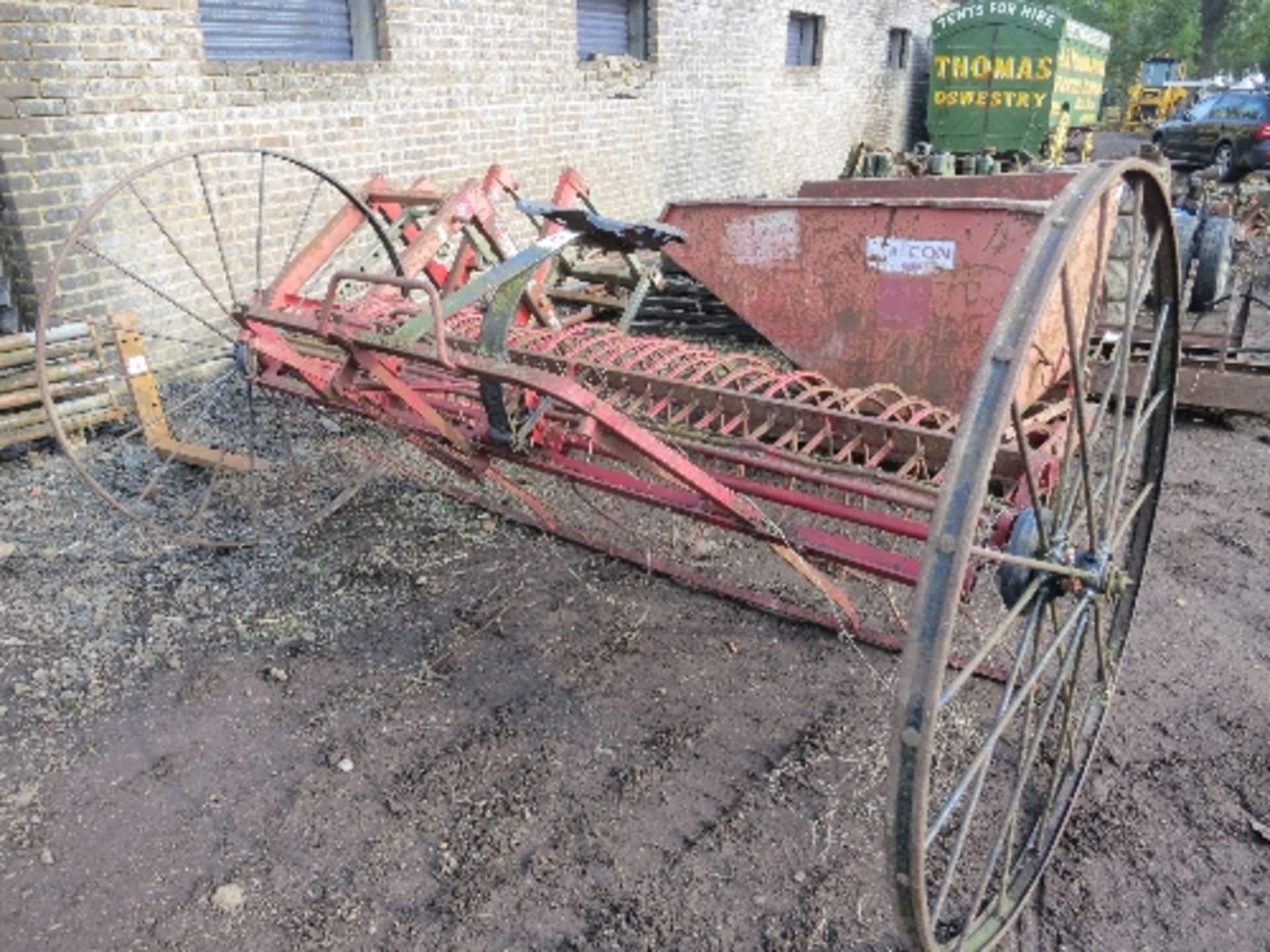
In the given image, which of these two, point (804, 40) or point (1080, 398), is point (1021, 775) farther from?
point (804, 40)

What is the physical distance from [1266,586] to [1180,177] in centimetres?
1475

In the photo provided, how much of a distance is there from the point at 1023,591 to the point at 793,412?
4.68 ft

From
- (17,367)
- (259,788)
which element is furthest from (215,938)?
(17,367)

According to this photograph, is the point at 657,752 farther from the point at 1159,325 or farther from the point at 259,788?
the point at 1159,325

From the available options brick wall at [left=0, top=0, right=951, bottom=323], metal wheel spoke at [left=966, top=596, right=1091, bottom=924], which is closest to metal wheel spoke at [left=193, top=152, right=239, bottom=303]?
brick wall at [left=0, top=0, right=951, bottom=323]

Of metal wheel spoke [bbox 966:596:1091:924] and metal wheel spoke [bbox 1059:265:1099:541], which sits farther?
metal wheel spoke [bbox 966:596:1091:924]

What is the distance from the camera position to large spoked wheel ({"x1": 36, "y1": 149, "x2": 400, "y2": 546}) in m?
3.74

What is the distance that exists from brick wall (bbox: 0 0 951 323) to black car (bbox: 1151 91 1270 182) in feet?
22.1

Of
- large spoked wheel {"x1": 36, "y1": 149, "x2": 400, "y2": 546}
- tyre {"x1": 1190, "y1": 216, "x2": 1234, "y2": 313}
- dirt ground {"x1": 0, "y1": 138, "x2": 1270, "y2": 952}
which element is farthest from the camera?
tyre {"x1": 1190, "y1": 216, "x2": 1234, "y2": 313}

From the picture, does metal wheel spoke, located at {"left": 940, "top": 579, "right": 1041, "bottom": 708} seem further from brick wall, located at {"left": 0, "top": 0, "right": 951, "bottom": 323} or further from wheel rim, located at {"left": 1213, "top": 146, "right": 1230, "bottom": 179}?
wheel rim, located at {"left": 1213, "top": 146, "right": 1230, "bottom": 179}

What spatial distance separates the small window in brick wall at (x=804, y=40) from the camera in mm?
12391

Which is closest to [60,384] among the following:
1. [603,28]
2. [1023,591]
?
[1023,591]

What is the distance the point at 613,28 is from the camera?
29.6 feet

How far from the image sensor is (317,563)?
151 inches
